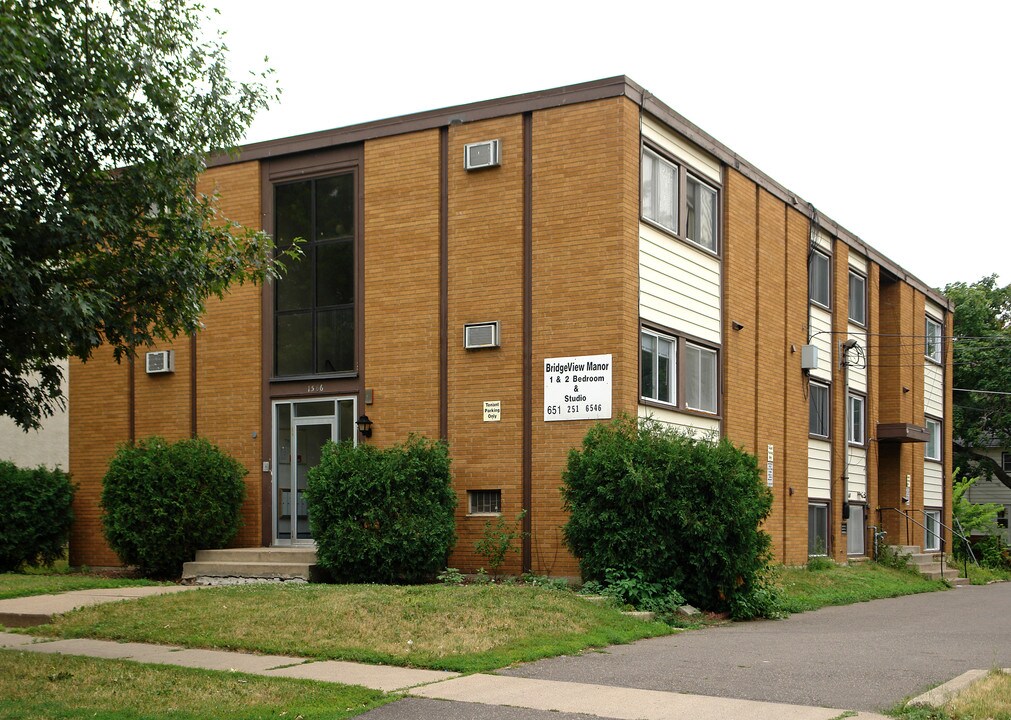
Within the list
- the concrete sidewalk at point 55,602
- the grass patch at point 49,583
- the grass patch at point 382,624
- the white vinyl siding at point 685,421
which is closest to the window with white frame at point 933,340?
the white vinyl siding at point 685,421

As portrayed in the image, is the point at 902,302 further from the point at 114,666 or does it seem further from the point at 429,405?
the point at 114,666

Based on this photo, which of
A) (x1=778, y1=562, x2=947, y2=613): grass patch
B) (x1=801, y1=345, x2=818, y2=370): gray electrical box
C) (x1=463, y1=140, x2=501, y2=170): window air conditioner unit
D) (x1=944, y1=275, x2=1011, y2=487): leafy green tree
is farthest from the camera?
(x1=944, y1=275, x2=1011, y2=487): leafy green tree

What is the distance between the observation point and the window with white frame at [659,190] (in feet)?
63.5

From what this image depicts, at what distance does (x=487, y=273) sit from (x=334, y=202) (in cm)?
335

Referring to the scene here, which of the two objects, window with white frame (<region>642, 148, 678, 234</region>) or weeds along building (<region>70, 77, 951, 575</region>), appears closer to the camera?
weeds along building (<region>70, 77, 951, 575</region>)

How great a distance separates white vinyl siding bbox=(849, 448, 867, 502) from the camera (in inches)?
1095

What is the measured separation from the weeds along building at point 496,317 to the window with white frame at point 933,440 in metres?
10.6

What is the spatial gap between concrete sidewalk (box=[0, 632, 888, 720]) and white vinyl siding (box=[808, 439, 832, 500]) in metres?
16.0

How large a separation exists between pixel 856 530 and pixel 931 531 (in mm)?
6303

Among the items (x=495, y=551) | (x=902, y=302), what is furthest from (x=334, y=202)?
(x=902, y=302)

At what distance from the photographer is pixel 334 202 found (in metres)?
20.6

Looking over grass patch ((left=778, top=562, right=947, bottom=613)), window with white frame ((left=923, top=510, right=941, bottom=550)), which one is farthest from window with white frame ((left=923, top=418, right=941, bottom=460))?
grass patch ((left=778, top=562, right=947, bottom=613))

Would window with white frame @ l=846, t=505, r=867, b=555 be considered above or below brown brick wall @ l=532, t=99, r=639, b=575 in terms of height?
below

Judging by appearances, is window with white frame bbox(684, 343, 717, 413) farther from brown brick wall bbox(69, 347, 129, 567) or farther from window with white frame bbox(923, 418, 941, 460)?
window with white frame bbox(923, 418, 941, 460)
